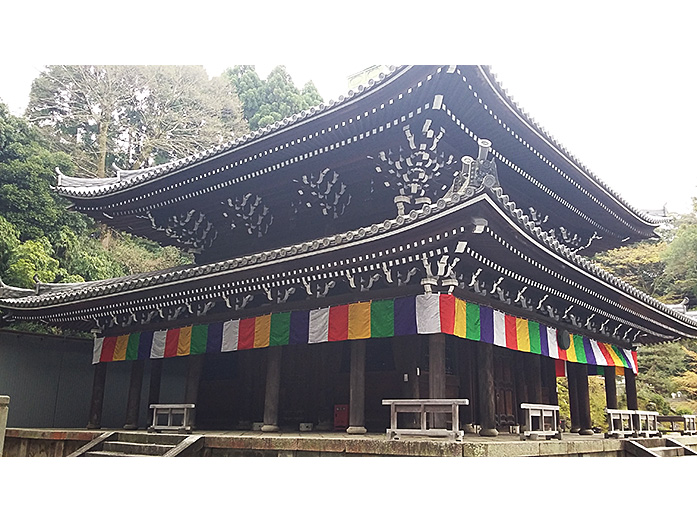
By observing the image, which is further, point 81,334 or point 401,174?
point 81,334

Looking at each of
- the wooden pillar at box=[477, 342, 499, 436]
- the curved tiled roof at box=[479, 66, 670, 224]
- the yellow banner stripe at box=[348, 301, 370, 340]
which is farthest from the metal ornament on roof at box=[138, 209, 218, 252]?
the curved tiled roof at box=[479, 66, 670, 224]

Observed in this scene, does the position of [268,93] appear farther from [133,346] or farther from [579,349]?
[579,349]

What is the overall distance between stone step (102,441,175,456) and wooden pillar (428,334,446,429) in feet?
15.1

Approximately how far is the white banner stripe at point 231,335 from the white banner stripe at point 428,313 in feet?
14.3

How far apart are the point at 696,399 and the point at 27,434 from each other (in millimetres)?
25897

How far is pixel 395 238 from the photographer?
29.7 ft

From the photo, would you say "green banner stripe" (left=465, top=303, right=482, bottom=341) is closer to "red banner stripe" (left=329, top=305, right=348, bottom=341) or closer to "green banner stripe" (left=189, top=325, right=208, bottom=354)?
"red banner stripe" (left=329, top=305, right=348, bottom=341)

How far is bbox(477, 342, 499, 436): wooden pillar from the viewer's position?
1091cm

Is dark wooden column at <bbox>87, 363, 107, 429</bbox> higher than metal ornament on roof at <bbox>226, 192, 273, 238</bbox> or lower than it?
lower

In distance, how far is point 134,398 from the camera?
14.2 m

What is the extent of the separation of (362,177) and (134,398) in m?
7.60
